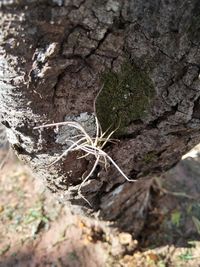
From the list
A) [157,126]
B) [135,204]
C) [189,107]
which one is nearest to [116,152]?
[157,126]

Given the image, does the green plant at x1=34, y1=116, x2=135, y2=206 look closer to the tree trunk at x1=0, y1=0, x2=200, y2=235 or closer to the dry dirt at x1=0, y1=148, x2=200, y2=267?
the tree trunk at x1=0, y1=0, x2=200, y2=235

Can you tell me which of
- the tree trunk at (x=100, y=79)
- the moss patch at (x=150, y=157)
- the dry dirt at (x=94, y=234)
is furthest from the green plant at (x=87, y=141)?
the dry dirt at (x=94, y=234)

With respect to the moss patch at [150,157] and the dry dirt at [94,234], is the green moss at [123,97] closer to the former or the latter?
the moss patch at [150,157]

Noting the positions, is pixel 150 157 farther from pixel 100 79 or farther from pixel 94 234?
pixel 94 234

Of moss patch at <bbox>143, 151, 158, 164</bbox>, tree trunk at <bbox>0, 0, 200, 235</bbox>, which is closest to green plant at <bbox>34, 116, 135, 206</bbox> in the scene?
tree trunk at <bbox>0, 0, 200, 235</bbox>

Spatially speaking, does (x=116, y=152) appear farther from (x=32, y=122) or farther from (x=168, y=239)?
(x=168, y=239)

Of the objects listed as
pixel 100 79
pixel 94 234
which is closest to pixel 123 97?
pixel 100 79
